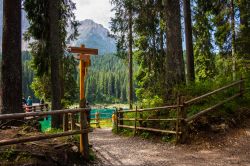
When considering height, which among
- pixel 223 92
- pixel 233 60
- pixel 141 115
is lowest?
pixel 141 115

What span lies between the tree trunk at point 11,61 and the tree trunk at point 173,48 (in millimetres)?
5383

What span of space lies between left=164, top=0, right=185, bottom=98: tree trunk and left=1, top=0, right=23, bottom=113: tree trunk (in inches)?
212

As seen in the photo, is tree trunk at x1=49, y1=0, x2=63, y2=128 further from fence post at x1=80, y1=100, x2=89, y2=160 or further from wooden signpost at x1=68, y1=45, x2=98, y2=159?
fence post at x1=80, y1=100, x2=89, y2=160

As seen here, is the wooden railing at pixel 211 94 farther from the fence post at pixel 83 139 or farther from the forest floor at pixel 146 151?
the fence post at pixel 83 139

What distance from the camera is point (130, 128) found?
15039 mm

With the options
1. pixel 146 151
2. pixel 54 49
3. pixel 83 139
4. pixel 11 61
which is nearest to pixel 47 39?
pixel 54 49

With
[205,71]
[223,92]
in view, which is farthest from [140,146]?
[205,71]

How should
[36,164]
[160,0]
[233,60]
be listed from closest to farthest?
[36,164], [160,0], [233,60]

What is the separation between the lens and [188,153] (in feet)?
Answer: 30.1

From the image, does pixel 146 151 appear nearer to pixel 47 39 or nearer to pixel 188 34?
pixel 188 34

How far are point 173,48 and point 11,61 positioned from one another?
19.0ft

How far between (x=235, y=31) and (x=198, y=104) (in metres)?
7.05

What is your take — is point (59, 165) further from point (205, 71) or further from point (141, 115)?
point (205, 71)

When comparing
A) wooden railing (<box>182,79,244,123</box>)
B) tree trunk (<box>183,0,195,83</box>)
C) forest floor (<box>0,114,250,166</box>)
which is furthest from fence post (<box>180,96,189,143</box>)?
tree trunk (<box>183,0,195,83</box>)
